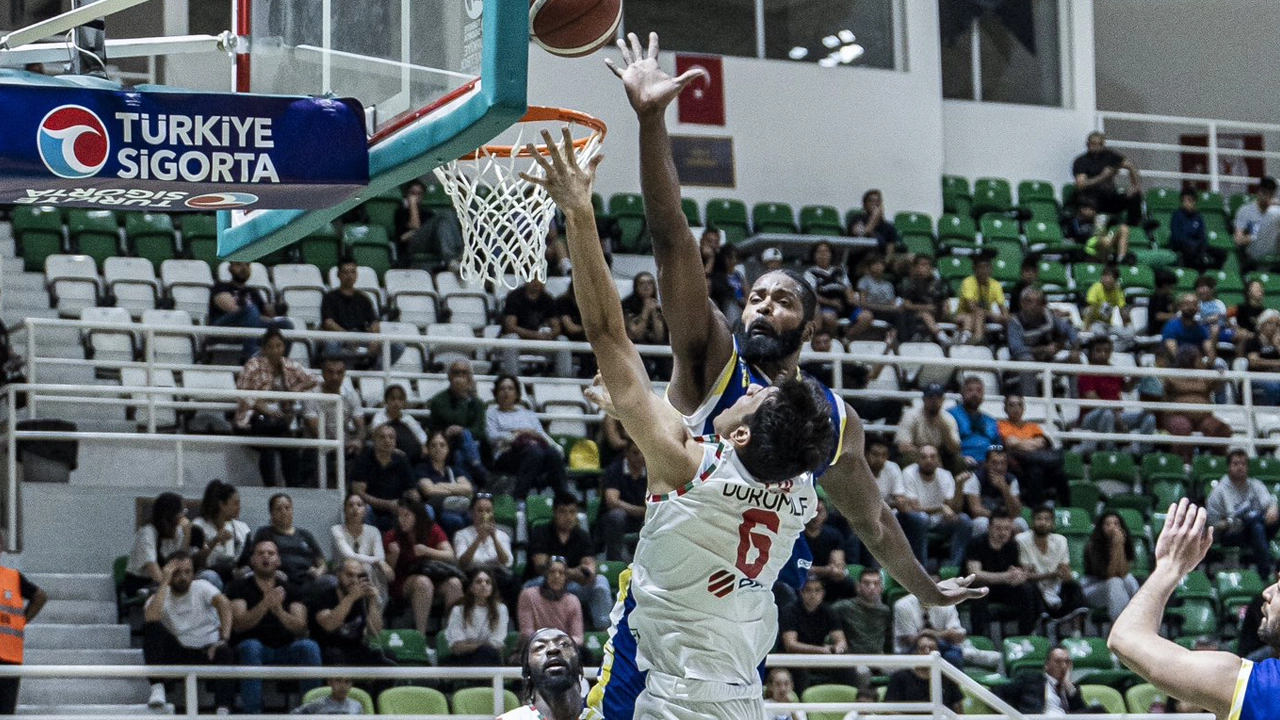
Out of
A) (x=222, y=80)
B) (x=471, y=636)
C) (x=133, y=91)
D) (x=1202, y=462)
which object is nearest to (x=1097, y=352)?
(x=1202, y=462)

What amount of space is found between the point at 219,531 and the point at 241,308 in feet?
8.69

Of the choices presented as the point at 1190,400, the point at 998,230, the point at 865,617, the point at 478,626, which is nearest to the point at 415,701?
the point at 478,626

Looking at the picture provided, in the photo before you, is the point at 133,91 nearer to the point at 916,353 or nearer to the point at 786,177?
the point at 916,353

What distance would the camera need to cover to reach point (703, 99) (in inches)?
749

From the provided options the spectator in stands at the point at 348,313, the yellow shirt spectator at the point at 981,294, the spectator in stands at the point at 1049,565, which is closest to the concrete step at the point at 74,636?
the spectator in stands at the point at 348,313

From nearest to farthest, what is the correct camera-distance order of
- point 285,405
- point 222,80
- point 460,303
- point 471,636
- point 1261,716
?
point 1261,716, point 471,636, point 285,405, point 460,303, point 222,80

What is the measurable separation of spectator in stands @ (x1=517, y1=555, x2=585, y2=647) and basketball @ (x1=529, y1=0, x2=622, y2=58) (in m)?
5.39

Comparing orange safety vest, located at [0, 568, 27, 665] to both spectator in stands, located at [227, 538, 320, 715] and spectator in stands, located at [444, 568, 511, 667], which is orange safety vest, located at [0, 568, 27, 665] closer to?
spectator in stands, located at [227, 538, 320, 715]

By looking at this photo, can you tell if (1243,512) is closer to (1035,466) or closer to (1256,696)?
(1035,466)

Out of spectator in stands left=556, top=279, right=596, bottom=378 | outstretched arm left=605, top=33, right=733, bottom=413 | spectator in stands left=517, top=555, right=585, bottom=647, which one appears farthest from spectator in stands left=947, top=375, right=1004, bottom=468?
outstretched arm left=605, top=33, right=733, bottom=413

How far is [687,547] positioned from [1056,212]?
15.5 metres

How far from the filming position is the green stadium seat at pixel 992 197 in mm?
19359

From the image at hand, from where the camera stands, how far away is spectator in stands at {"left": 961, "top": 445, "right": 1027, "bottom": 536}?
512 inches

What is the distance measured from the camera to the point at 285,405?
12.5m
